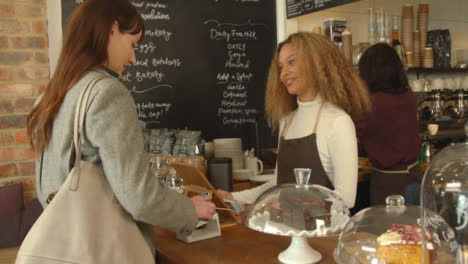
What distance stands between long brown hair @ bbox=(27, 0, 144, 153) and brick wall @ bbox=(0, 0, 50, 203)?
5.34 feet

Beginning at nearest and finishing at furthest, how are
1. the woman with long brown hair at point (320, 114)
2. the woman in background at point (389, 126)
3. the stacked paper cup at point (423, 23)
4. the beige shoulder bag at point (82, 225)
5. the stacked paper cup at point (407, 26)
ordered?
the beige shoulder bag at point (82, 225), the woman with long brown hair at point (320, 114), the woman in background at point (389, 126), the stacked paper cup at point (407, 26), the stacked paper cup at point (423, 23)

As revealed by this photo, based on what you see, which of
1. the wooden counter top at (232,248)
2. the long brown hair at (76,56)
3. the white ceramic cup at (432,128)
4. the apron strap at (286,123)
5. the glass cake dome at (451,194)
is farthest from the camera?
the white ceramic cup at (432,128)

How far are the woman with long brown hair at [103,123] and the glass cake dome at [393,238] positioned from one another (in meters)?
0.49

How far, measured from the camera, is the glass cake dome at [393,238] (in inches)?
36.5

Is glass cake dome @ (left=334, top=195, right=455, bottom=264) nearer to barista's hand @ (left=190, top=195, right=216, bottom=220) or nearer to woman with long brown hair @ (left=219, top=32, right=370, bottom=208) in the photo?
barista's hand @ (left=190, top=195, right=216, bottom=220)

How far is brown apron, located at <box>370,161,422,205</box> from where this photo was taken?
3.08 metres

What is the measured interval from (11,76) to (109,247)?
1976 mm

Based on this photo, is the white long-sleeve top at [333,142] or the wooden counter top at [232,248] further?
the white long-sleeve top at [333,142]

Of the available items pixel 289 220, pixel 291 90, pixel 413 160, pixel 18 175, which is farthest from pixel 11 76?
pixel 413 160

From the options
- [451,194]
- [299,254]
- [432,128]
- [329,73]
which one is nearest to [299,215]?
[299,254]

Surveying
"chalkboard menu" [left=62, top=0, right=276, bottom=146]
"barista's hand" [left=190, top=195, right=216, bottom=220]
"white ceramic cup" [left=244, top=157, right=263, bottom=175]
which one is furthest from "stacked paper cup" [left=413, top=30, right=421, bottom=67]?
"barista's hand" [left=190, top=195, right=216, bottom=220]

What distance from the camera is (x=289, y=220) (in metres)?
1.24

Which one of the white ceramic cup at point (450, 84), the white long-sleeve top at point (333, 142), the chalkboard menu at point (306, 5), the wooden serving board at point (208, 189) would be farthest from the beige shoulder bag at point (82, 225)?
the white ceramic cup at point (450, 84)

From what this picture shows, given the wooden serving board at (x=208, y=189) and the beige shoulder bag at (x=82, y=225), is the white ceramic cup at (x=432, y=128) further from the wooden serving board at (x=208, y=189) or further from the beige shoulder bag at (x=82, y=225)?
the beige shoulder bag at (x=82, y=225)
